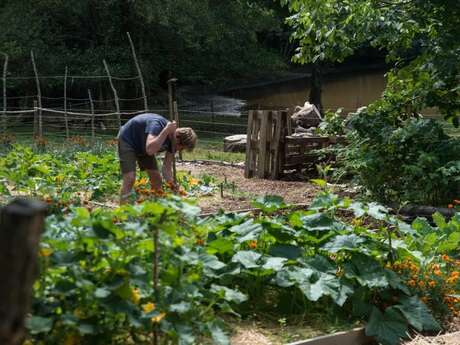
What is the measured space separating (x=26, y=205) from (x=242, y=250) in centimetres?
285

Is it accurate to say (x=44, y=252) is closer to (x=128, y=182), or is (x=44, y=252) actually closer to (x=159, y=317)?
(x=159, y=317)

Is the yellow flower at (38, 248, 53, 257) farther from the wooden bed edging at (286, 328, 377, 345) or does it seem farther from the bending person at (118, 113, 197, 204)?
the bending person at (118, 113, 197, 204)

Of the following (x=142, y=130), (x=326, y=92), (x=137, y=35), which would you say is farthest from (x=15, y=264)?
(x=326, y=92)

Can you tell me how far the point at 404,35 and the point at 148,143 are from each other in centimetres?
544

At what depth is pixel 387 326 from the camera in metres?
4.45

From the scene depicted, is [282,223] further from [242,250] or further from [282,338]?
[282,338]

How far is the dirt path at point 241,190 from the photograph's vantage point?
9.41m

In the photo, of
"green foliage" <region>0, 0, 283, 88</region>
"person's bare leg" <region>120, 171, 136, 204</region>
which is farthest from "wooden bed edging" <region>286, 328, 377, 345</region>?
"green foliage" <region>0, 0, 283, 88</region>

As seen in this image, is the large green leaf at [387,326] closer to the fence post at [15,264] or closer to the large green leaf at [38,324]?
the large green leaf at [38,324]

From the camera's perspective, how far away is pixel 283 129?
483 inches

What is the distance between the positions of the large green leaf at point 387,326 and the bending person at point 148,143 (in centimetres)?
259

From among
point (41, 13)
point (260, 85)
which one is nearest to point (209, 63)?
point (41, 13)

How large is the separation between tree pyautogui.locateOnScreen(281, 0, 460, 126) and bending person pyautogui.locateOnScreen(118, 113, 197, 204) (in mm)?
3871

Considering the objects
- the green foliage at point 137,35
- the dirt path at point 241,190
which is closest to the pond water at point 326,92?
the green foliage at point 137,35
